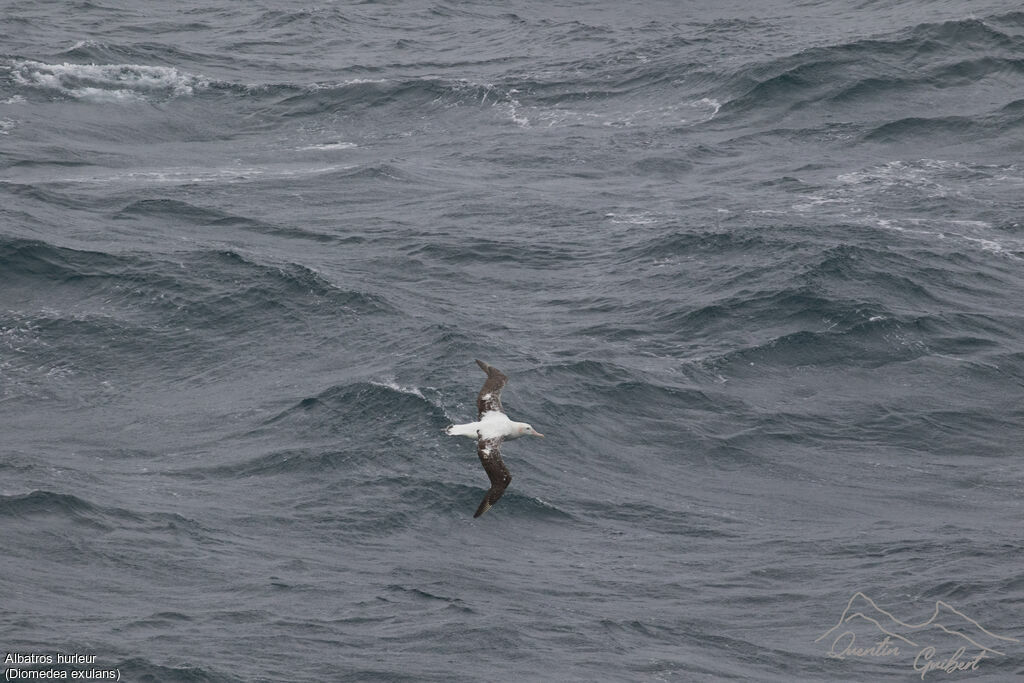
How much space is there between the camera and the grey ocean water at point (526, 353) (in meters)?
43.7

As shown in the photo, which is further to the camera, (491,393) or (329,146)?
(329,146)

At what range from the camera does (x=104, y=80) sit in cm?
8631

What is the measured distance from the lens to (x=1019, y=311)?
60.4 metres

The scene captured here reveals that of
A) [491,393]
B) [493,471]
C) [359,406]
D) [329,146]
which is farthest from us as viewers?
[329,146]

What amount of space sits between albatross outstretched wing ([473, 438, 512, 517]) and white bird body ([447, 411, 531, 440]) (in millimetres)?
178

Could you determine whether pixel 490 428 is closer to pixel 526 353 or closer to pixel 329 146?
pixel 526 353

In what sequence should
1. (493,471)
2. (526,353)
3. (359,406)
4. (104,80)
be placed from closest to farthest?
(493,471), (359,406), (526,353), (104,80)

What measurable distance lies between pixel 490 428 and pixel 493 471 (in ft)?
8.16

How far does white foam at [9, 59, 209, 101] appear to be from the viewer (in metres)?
84.8

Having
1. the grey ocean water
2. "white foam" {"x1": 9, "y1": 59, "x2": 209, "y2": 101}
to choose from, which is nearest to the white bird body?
the grey ocean water

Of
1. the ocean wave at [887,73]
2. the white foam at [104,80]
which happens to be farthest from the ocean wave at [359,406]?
the white foam at [104,80]

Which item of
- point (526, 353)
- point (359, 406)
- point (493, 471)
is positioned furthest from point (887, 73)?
point (493, 471)

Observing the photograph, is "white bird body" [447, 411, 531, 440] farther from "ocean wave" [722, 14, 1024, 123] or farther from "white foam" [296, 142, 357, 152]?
"ocean wave" [722, 14, 1024, 123]

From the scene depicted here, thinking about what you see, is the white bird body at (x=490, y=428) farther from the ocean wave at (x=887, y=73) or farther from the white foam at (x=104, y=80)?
the white foam at (x=104, y=80)
